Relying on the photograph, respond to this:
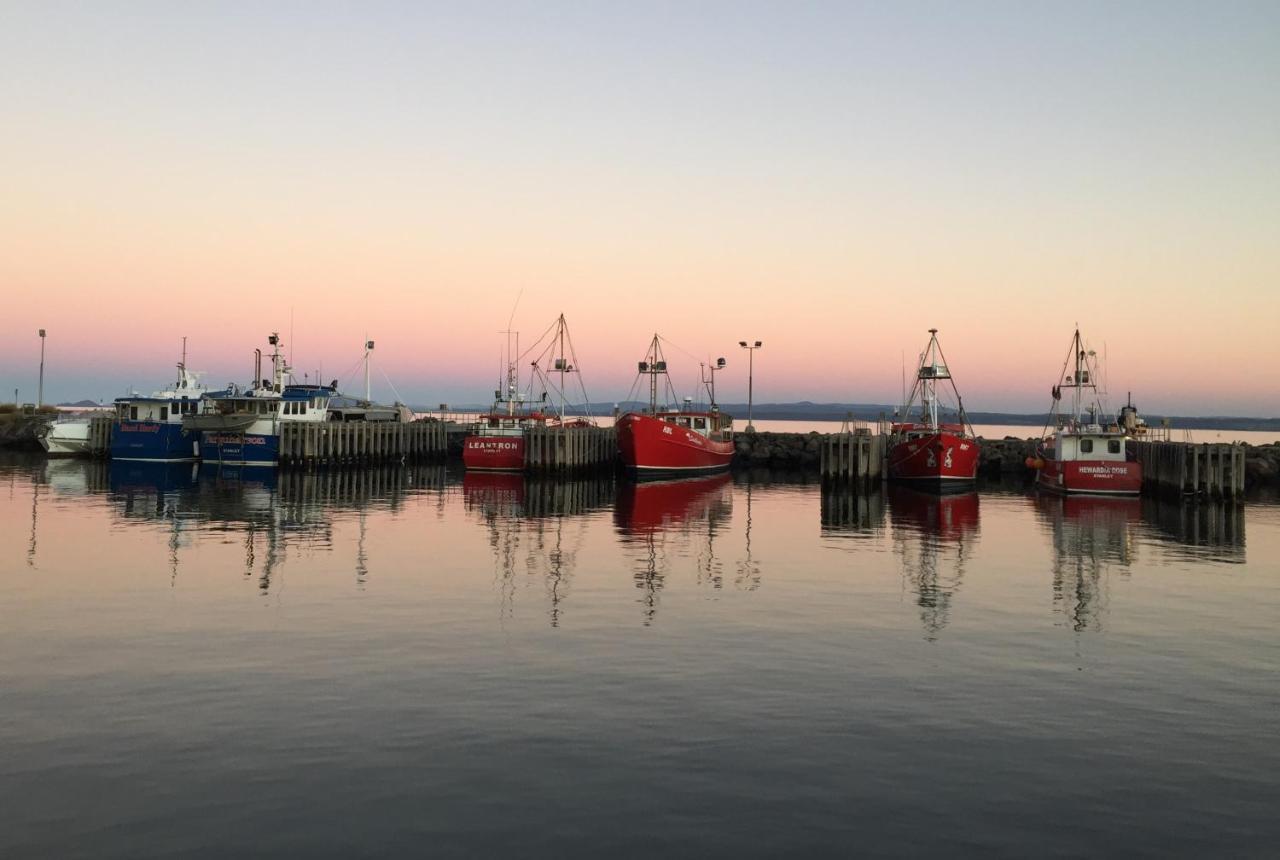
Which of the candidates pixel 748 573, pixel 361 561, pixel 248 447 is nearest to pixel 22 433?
pixel 248 447

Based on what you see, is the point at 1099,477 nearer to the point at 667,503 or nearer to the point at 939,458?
the point at 939,458

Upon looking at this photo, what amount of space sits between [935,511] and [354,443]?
45.8 meters

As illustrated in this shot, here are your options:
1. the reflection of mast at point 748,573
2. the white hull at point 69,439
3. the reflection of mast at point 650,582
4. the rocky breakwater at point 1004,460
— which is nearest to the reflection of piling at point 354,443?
the white hull at point 69,439

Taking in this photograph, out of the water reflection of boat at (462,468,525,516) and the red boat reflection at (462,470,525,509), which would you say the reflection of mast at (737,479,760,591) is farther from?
the red boat reflection at (462,470,525,509)

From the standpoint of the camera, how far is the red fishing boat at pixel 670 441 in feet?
212

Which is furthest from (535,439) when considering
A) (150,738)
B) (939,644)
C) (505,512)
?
(150,738)

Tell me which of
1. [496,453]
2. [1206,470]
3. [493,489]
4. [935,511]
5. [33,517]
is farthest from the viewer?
[496,453]

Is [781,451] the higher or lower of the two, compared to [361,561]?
higher

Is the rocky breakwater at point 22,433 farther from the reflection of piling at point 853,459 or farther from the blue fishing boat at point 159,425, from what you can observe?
the reflection of piling at point 853,459

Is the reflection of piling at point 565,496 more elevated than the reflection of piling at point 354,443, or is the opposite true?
the reflection of piling at point 354,443

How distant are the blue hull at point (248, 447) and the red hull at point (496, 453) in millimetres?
13695

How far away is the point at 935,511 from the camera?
47.8 meters

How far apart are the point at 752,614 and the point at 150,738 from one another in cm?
1275

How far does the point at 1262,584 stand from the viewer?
1067 inches
